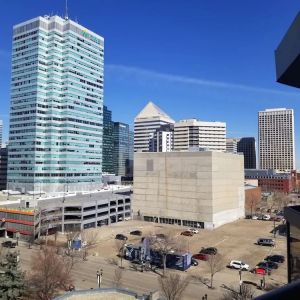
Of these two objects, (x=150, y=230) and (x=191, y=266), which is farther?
(x=150, y=230)

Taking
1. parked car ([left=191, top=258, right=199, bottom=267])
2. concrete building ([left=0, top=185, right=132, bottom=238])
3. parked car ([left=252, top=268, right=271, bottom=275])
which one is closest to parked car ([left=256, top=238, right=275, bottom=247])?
parked car ([left=191, top=258, right=199, bottom=267])

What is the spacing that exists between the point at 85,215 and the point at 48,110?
51988 mm

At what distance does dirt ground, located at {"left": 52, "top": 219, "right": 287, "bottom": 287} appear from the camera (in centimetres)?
4467

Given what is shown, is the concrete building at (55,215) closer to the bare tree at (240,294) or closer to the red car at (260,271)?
the red car at (260,271)

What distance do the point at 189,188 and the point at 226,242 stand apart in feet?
63.1

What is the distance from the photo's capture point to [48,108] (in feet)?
381

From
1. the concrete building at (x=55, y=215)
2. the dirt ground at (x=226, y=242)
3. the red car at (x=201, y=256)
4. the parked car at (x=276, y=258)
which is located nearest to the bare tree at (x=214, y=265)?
the dirt ground at (x=226, y=242)

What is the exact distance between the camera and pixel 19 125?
118 meters

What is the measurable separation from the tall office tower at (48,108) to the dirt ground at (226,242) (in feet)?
134

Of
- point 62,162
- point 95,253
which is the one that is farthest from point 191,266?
point 62,162

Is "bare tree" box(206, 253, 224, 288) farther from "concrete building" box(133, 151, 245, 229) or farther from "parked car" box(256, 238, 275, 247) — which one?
"concrete building" box(133, 151, 245, 229)

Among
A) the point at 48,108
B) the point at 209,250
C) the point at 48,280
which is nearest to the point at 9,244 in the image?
the point at 48,280

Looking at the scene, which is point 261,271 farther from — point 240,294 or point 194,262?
point 240,294

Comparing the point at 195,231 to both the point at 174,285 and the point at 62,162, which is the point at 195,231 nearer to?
the point at 174,285
